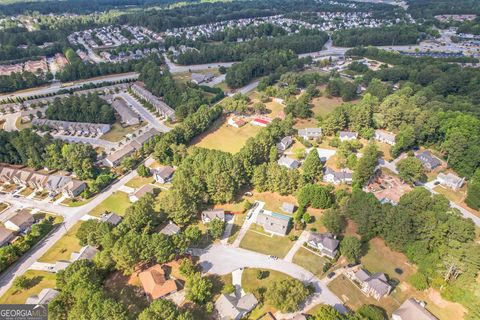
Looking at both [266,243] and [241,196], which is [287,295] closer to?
[266,243]

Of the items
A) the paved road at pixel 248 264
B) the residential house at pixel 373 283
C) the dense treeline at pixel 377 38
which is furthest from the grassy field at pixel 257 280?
the dense treeline at pixel 377 38

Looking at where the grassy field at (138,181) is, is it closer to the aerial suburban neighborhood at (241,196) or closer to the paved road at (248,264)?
the aerial suburban neighborhood at (241,196)

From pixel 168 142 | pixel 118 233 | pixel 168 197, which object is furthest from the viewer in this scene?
pixel 168 142

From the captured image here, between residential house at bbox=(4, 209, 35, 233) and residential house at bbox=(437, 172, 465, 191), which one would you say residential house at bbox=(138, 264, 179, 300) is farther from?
residential house at bbox=(437, 172, 465, 191)

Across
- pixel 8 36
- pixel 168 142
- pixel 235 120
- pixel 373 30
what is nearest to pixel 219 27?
pixel 373 30

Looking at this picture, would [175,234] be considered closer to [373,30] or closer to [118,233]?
[118,233]

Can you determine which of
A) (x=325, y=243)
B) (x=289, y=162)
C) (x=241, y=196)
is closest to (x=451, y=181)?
(x=289, y=162)
